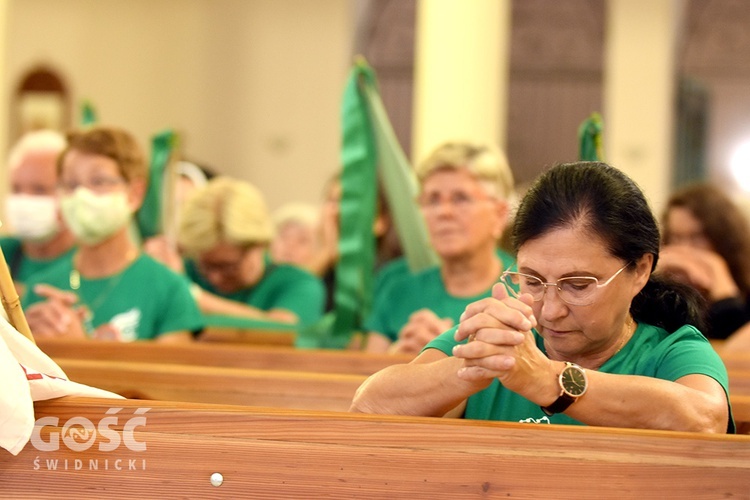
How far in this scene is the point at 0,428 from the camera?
1866mm

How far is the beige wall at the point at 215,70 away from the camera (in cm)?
1075

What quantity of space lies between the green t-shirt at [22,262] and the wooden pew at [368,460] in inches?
112

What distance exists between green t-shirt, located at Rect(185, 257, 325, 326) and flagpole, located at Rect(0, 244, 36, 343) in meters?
2.71

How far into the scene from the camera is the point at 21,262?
4.72 meters

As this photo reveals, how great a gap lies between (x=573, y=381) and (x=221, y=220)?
3137 mm

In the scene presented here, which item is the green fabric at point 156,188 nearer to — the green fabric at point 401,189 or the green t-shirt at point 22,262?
the green t-shirt at point 22,262

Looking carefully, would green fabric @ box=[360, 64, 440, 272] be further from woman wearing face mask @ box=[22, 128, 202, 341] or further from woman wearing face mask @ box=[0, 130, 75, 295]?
woman wearing face mask @ box=[0, 130, 75, 295]

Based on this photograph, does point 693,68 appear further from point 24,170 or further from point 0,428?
point 0,428

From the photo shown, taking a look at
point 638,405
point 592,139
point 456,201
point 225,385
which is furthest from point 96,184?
point 638,405

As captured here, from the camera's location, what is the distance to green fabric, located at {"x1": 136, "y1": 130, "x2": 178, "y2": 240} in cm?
502

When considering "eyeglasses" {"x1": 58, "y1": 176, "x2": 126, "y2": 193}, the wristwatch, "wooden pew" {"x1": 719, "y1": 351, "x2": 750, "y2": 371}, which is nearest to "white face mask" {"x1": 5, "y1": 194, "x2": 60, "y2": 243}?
"eyeglasses" {"x1": 58, "y1": 176, "x2": 126, "y2": 193}

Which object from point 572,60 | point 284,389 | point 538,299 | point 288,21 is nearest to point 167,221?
point 284,389

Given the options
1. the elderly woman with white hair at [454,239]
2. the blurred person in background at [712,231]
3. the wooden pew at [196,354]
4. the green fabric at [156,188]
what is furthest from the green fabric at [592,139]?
the green fabric at [156,188]

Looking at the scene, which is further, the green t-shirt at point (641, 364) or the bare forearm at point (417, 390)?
the green t-shirt at point (641, 364)
